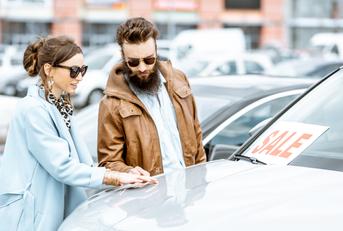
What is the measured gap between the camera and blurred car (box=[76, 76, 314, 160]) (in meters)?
4.93

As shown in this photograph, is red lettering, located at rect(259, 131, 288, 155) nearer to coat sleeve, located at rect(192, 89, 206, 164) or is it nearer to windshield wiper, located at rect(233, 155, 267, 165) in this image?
windshield wiper, located at rect(233, 155, 267, 165)

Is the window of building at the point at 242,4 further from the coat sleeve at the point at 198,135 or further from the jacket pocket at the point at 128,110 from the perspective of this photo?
the jacket pocket at the point at 128,110

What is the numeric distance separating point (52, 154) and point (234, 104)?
6.40ft

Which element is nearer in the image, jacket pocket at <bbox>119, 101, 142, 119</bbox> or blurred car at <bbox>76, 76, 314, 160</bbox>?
jacket pocket at <bbox>119, 101, 142, 119</bbox>

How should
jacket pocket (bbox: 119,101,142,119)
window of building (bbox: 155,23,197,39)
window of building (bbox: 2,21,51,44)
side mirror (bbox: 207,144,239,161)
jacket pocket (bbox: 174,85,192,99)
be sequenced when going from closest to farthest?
jacket pocket (bbox: 119,101,142,119)
jacket pocket (bbox: 174,85,192,99)
side mirror (bbox: 207,144,239,161)
window of building (bbox: 2,21,51,44)
window of building (bbox: 155,23,197,39)

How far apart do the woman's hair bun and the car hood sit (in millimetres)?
649

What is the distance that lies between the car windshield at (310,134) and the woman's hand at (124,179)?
0.52 meters

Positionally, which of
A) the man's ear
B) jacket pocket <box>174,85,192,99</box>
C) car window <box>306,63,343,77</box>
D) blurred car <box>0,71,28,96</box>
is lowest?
blurred car <box>0,71,28,96</box>

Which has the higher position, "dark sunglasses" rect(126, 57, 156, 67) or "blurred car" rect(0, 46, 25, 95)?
"dark sunglasses" rect(126, 57, 156, 67)

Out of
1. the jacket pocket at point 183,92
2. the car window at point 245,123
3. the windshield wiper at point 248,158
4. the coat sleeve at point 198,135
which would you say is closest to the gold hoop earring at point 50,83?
the jacket pocket at point 183,92

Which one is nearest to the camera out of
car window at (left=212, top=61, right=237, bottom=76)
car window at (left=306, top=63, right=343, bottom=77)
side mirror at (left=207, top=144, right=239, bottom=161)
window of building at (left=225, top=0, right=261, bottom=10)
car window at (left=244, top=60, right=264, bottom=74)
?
side mirror at (left=207, top=144, right=239, bottom=161)

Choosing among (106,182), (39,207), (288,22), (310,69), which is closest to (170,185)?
(106,182)

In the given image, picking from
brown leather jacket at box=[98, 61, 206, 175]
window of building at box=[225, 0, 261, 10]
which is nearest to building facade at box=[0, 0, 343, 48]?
window of building at box=[225, 0, 261, 10]

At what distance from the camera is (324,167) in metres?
3.12
